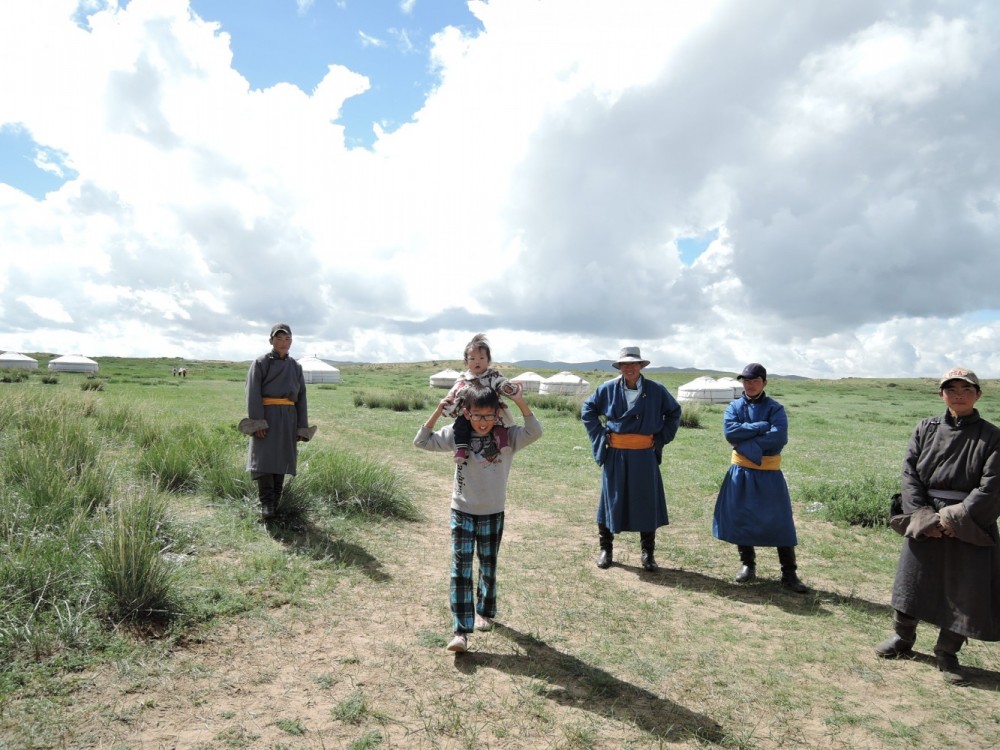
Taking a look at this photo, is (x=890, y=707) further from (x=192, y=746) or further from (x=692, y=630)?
(x=192, y=746)

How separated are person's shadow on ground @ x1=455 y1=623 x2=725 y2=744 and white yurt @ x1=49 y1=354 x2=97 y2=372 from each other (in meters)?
52.0

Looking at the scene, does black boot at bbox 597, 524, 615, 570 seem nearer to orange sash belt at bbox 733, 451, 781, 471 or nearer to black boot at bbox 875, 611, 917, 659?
orange sash belt at bbox 733, 451, 781, 471

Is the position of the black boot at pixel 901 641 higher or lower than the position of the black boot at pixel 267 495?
lower

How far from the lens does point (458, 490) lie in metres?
3.68

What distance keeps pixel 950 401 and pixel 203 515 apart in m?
5.89

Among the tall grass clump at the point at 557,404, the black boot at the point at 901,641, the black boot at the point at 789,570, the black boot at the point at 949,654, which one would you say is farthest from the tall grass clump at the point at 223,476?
the tall grass clump at the point at 557,404

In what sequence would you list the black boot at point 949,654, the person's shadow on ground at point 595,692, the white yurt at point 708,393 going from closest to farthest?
1. the person's shadow on ground at point 595,692
2. the black boot at point 949,654
3. the white yurt at point 708,393

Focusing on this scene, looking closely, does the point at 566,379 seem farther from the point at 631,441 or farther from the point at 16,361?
the point at 16,361

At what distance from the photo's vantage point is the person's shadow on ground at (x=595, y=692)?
9.59 feet

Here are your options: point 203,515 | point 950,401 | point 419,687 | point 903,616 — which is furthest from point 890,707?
point 203,515

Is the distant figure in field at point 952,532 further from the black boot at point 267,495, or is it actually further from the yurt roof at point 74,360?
the yurt roof at point 74,360

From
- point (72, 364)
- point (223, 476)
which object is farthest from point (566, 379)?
point (72, 364)

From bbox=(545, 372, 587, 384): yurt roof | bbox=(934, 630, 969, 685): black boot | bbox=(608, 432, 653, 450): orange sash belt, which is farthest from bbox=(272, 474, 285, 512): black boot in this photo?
bbox=(545, 372, 587, 384): yurt roof

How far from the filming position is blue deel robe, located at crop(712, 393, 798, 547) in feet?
16.2
